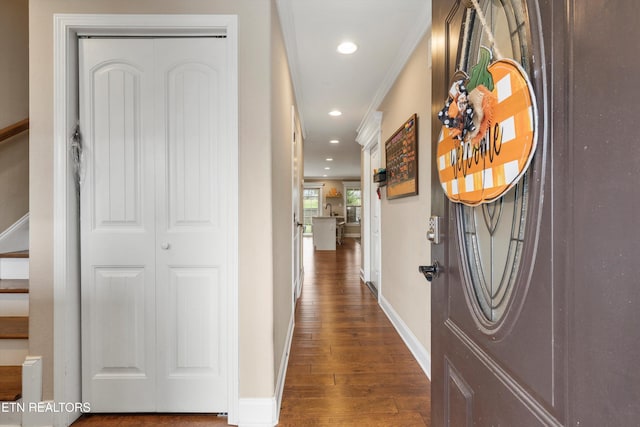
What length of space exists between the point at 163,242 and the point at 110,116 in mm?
730

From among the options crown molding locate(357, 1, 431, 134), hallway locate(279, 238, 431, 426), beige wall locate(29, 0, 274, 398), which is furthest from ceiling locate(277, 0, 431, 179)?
hallway locate(279, 238, 431, 426)

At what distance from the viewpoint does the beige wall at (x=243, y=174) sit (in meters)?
1.45

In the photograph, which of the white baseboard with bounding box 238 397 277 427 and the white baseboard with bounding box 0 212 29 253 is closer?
the white baseboard with bounding box 238 397 277 427

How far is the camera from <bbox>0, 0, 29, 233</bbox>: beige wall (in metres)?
1.82

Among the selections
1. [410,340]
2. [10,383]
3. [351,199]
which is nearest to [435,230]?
[410,340]

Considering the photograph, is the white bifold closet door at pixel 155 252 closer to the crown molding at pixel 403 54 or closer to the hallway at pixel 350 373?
the hallway at pixel 350 373

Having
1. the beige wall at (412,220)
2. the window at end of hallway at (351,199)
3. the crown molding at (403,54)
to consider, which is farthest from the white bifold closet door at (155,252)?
the window at end of hallway at (351,199)

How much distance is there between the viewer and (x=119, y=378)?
1.54 metres

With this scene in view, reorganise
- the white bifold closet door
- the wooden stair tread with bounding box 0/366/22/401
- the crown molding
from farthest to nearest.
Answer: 1. the crown molding
2. the white bifold closet door
3. the wooden stair tread with bounding box 0/366/22/401

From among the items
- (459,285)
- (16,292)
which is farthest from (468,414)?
(16,292)

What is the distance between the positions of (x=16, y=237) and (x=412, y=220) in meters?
2.73

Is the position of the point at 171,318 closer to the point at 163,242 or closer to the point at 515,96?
the point at 163,242

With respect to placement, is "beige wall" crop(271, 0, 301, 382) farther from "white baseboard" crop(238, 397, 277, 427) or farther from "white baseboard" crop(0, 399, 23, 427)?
"white baseboard" crop(0, 399, 23, 427)

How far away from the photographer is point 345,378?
1907 mm
